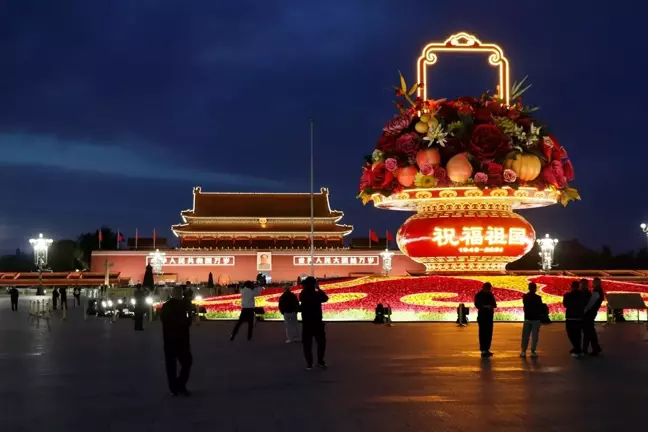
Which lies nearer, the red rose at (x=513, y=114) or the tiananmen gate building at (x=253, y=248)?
the red rose at (x=513, y=114)

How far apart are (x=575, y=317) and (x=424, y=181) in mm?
12503

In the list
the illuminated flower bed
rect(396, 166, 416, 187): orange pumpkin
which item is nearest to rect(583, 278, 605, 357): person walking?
the illuminated flower bed

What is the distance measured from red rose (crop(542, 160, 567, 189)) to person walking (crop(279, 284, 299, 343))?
1236 cm

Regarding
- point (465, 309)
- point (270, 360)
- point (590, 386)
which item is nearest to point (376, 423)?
point (590, 386)

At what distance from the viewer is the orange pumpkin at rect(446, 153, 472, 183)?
27750 millimetres

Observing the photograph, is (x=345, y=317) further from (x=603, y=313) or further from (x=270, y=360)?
(x=270, y=360)

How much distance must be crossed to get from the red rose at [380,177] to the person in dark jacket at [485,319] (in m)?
12.6

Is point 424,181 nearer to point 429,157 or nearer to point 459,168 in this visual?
point 429,157

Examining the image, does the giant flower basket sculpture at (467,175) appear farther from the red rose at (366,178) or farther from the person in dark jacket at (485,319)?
the person in dark jacket at (485,319)

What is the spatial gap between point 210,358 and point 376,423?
7.67 meters

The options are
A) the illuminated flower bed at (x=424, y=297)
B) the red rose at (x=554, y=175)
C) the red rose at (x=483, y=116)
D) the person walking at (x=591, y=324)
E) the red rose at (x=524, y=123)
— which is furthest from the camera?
the red rose at (x=524, y=123)

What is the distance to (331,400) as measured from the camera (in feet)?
35.5

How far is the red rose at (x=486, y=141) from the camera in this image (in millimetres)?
28016

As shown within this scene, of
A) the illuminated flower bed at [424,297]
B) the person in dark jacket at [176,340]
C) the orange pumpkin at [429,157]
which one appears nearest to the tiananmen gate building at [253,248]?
the illuminated flower bed at [424,297]
